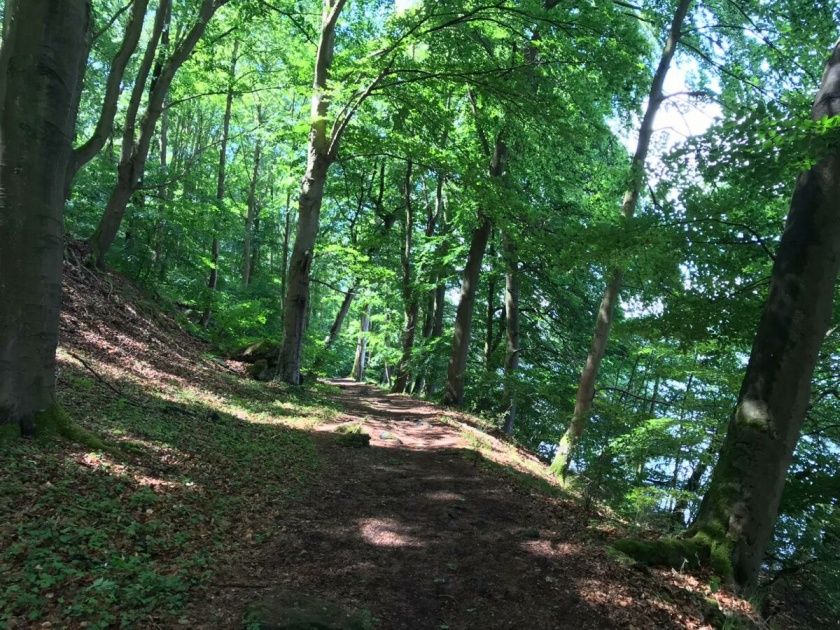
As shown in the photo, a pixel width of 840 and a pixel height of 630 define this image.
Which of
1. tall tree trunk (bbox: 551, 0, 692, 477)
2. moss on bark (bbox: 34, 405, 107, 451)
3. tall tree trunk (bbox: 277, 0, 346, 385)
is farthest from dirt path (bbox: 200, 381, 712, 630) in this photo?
tall tree trunk (bbox: 277, 0, 346, 385)

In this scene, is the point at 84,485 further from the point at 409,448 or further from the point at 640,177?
the point at 640,177

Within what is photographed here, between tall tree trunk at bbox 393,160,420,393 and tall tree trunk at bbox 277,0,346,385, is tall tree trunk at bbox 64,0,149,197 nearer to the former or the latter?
tall tree trunk at bbox 277,0,346,385

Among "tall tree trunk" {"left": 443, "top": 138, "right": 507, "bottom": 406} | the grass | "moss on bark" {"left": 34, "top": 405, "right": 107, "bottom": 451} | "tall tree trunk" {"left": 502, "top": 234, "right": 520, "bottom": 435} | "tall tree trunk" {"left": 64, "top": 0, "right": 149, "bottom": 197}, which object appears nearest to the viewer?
the grass

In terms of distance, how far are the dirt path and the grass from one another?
1.20ft

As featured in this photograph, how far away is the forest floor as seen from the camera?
11.2 feet

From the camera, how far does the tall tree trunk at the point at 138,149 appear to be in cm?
1212

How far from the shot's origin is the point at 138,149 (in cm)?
1261

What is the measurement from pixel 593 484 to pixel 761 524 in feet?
13.7

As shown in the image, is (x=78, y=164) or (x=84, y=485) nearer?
(x=84, y=485)

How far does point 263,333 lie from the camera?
62.4 ft

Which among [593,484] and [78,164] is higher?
[78,164]

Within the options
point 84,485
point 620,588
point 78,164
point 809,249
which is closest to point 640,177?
point 809,249

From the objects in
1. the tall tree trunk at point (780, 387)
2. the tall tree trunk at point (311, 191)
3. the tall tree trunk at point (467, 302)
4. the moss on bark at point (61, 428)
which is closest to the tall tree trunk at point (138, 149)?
the tall tree trunk at point (311, 191)

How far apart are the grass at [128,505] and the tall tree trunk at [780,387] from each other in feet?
15.1
